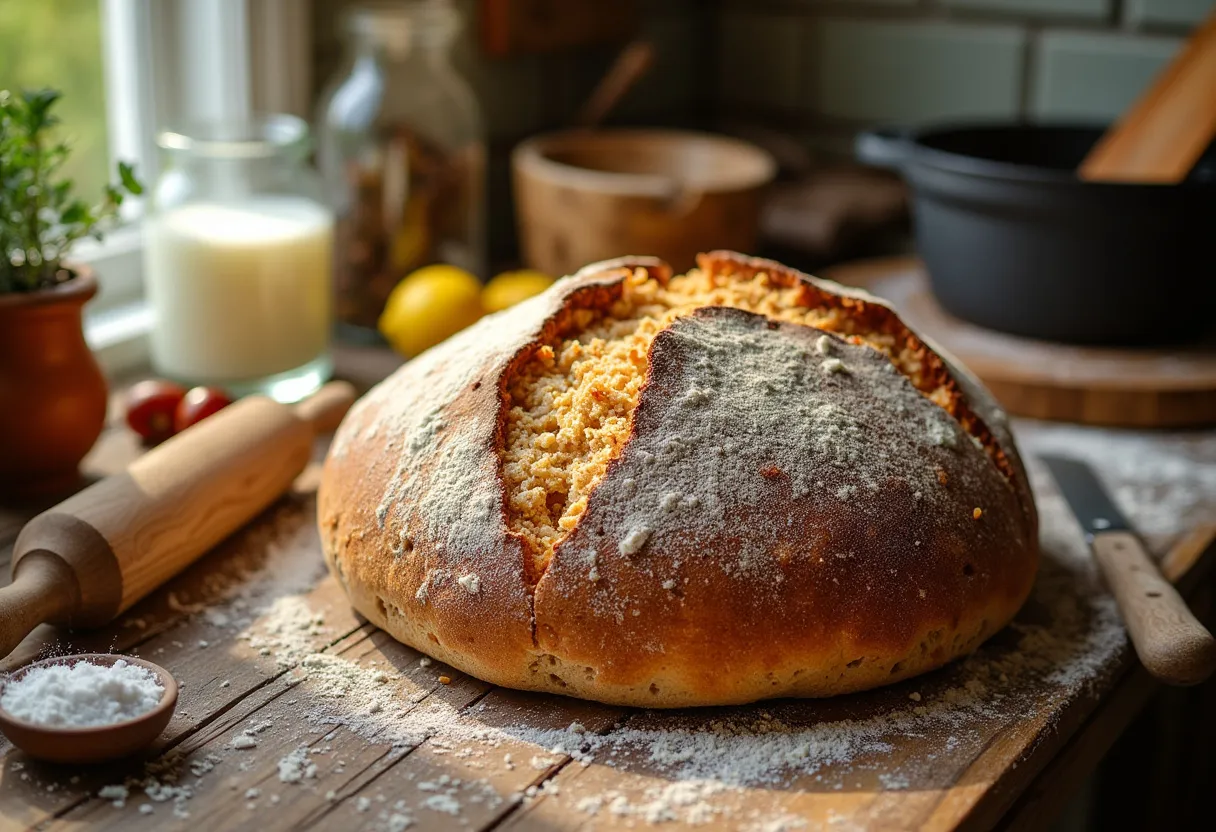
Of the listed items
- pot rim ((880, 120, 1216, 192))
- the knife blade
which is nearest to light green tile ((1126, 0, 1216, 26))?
pot rim ((880, 120, 1216, 192))

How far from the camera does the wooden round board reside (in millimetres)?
1538

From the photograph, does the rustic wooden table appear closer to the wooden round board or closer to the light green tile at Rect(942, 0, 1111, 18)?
the wooden round board

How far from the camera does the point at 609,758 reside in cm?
89

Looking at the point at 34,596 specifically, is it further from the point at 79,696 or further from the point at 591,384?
the point at 591,384

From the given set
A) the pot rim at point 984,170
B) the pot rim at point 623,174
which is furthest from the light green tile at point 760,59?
the pot rim at point 984,170

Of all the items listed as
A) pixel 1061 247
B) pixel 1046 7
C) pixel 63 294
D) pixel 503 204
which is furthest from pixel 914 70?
pixel 63 294

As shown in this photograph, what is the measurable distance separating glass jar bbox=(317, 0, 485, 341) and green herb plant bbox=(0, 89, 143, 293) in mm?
515

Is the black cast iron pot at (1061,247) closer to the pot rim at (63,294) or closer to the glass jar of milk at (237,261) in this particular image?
the glass jar of milk at (237,261)

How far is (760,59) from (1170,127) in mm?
990

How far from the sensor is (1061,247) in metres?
1.54

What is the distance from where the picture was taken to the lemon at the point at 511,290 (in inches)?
66.4

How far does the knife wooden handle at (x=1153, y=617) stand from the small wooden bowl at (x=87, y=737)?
722 millimetres

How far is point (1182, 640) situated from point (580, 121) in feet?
5.18

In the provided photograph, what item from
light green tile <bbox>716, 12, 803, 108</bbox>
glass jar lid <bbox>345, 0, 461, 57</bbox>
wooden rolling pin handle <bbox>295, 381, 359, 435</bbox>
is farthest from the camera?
light green tile <bbox>716, 12, 803, 108</bbox>
